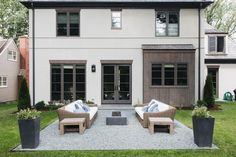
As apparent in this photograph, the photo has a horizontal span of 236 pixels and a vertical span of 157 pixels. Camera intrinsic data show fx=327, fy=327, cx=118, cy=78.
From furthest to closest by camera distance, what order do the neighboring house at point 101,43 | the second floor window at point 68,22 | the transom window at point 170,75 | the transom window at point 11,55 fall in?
1. the transom window at point 11,55
2. the second floor window at point 68,22
3. the neighboring house at point 101,43
4. the transom window at point 170,75

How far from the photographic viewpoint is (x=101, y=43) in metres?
20.4

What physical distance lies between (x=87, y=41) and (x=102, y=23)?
1.47m

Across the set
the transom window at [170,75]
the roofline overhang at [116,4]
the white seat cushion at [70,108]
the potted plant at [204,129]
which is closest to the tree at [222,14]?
the roofline overhang at [116,4]

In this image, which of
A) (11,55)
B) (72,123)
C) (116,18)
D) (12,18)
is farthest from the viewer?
(12,18)

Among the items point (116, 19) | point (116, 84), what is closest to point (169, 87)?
point (116, 84)

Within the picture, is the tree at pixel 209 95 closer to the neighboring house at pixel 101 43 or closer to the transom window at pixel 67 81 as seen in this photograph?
the neighboring house at pixel 101 43

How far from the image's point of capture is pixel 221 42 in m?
27.4

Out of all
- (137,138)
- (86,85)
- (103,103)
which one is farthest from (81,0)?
(137,138)

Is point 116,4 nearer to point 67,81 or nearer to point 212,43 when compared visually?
point 67,81

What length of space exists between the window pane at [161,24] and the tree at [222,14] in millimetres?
24064

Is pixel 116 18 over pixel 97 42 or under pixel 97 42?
over

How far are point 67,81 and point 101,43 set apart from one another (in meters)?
3.17

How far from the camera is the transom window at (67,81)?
66.6ft

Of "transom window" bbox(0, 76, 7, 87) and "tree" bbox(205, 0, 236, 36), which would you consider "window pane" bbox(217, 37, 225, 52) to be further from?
"transom window" bbox(0, 76, 7, 87)
